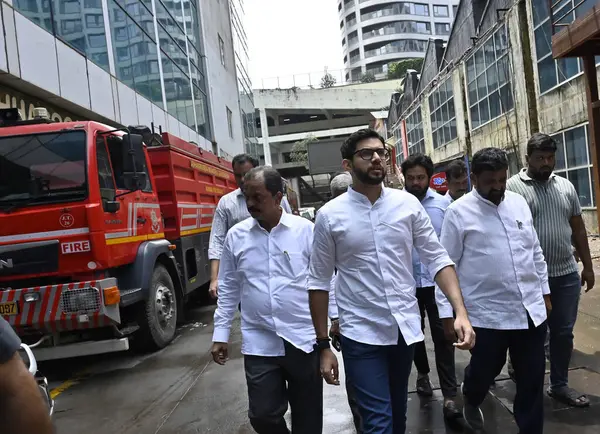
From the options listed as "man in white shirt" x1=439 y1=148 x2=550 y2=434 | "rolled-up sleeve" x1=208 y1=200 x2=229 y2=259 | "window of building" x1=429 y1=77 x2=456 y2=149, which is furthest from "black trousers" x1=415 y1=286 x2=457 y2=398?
"window of building" x1=429 y1=77 x2=456 y2=149

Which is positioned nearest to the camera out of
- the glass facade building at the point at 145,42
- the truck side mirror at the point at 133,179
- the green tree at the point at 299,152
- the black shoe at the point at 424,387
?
the black shoe at the point at 424,387

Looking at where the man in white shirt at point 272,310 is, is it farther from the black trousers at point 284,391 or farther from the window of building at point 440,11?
the window of building at point 440,11

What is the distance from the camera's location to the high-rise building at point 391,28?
77.1 meters

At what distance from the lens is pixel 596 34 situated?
561 cm

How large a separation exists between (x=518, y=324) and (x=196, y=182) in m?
6.47

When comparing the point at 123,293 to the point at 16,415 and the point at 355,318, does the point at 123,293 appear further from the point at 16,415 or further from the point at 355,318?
the point at 16,415

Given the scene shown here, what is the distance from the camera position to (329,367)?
259 centimetres

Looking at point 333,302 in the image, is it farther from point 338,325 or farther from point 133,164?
point 133,164

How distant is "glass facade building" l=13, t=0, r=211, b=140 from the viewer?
1021cm

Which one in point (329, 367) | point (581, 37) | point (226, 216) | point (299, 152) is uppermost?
point (299, 152)

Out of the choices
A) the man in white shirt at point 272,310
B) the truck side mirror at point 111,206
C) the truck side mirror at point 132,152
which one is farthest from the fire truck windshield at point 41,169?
the man in white shirt at point 272,310

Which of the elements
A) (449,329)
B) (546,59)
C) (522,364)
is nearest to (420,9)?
(546,59)

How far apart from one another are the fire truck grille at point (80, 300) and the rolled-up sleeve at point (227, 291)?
8.23 ft

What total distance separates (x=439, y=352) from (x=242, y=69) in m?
35.5
